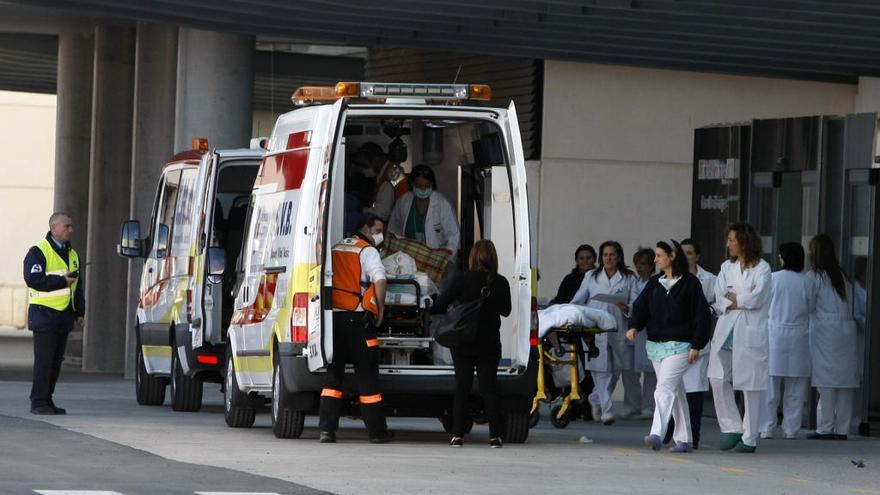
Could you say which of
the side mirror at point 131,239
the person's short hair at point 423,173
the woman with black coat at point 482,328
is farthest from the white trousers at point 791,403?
the side mirror at point 131,239

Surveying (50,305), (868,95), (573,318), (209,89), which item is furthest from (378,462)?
(868,95)

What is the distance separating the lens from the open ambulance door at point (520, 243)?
1428cm

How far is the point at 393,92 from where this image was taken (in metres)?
14.3

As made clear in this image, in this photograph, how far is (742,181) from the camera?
18.8m

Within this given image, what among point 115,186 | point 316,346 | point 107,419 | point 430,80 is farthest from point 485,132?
point 115,186

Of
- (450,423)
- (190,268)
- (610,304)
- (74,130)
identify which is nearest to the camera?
(450,423)

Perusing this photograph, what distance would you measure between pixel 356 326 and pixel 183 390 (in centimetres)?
482

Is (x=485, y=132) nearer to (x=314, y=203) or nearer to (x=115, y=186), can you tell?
(x=314, y=203)

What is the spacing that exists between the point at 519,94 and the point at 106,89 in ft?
25.8

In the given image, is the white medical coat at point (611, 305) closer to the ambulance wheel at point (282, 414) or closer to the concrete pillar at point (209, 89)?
the ambulance wheel at point (282, 414)

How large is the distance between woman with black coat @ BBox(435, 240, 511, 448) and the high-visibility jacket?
4.04 m

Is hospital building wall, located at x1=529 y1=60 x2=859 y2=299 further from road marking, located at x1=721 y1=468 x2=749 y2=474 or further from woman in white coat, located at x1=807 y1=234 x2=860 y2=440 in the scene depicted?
road marking, located at x1=721 y1=468 x2=749 y2=474

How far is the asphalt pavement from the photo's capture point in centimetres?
1127

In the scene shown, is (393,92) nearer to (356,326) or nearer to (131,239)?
(356,326)
